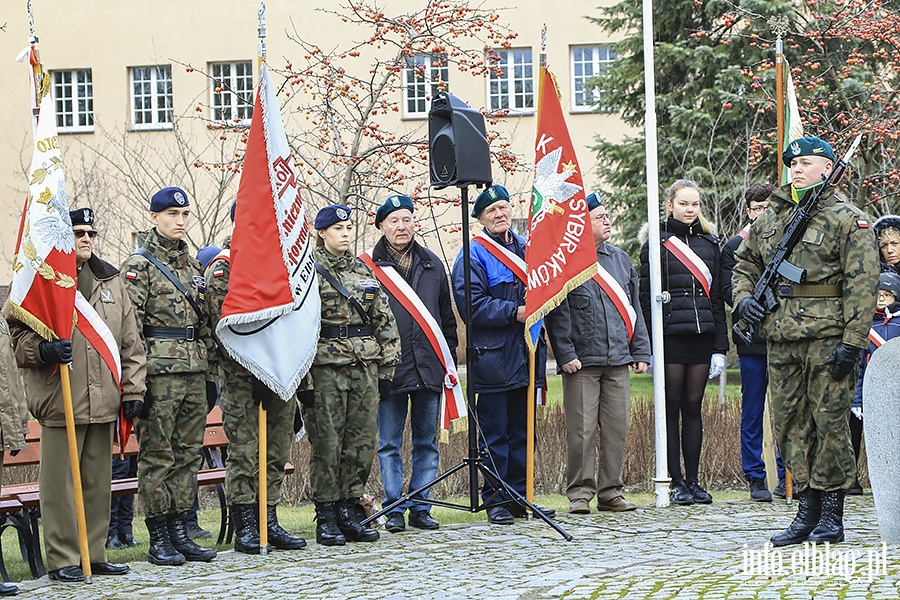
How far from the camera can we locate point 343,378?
8547 millimetres

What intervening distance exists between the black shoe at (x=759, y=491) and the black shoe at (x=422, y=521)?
258cm

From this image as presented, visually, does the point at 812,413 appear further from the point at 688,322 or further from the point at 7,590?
the point at 7,590

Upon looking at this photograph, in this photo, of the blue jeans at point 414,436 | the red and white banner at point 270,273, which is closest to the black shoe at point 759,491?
the blue jeans at point 414,436

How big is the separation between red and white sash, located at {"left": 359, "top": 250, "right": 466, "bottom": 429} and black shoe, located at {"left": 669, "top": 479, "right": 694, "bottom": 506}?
77.6 inches

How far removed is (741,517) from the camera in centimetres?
920

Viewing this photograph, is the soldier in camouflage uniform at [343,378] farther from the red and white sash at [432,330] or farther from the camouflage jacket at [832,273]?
the camouflage jacket at [832,273]

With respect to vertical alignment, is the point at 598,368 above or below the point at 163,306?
below

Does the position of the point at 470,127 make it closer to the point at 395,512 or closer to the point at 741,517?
the point at 395,512

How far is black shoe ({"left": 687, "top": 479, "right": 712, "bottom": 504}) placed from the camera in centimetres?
1007

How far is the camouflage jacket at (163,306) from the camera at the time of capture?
7.89 m

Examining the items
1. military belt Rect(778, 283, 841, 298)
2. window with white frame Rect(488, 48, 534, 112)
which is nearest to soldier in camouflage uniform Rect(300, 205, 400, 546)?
military belt Rect(778, 283, 841, 298)

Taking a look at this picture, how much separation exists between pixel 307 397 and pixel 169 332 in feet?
3.38

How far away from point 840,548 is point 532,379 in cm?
275

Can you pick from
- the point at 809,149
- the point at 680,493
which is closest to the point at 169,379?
the point at 809,149
